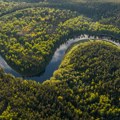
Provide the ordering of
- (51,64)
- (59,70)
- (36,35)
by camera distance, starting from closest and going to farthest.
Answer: (59,70)
(51,64)
(36,35)

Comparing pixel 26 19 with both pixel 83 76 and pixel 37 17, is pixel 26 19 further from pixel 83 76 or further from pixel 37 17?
pixel 83 76

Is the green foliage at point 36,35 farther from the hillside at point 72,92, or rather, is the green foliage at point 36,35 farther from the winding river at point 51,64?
the hillside at point 72,92

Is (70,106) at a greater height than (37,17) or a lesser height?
lesser

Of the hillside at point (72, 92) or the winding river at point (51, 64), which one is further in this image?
the winding river at point (51, 64)

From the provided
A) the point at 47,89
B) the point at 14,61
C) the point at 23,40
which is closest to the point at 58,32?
the point at 23,40

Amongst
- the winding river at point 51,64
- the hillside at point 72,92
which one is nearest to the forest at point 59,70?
the hillside at point 72,92

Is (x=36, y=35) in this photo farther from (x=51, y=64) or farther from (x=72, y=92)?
(x=72, y=92)

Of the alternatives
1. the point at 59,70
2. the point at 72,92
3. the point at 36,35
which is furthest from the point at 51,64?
the point at 72,92

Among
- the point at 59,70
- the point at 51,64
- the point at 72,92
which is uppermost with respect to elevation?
the point at 51,64

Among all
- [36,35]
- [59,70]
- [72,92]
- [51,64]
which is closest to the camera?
[72,92]
